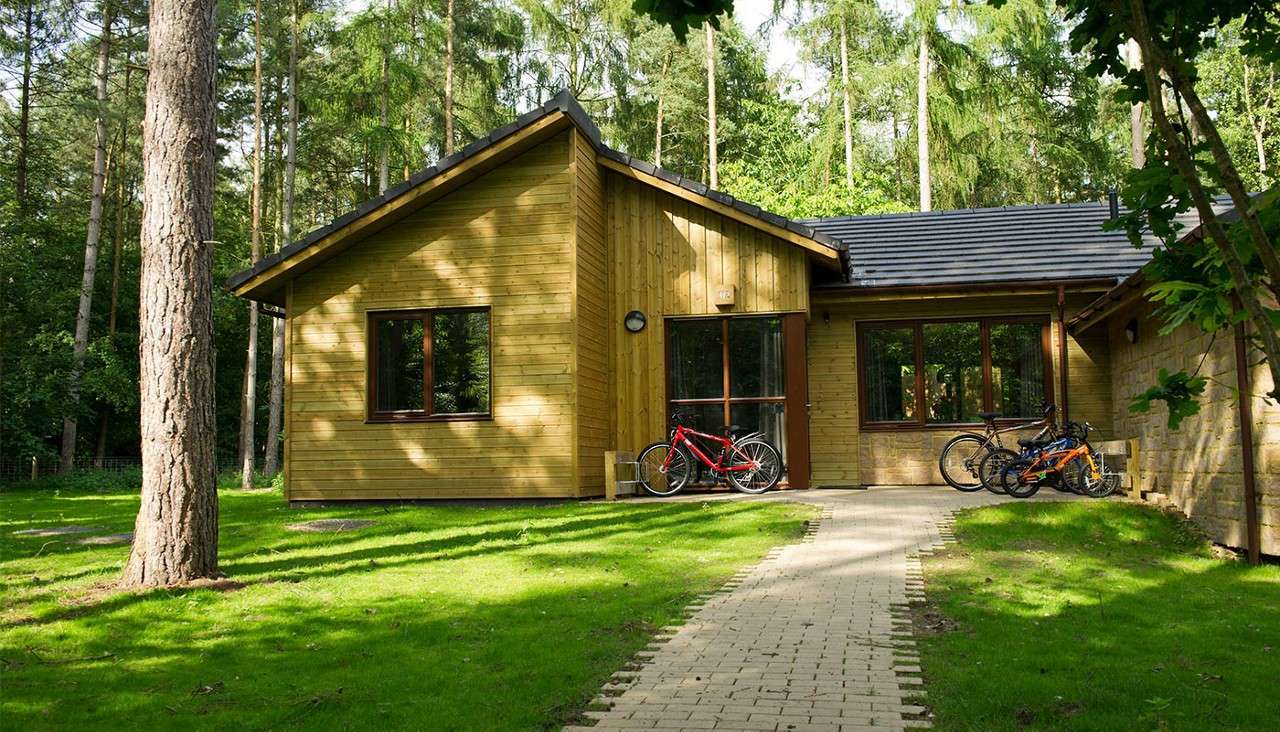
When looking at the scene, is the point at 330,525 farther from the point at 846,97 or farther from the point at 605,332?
the point at 846,97

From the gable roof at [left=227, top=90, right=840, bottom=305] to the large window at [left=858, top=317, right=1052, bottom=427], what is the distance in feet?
6.08

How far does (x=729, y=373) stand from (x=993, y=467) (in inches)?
134

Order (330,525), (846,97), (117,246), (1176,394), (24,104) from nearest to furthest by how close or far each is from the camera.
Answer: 1. (1176,394)
2. (330,525)
3. (24,104)
4. (846,97)
5. (117,246)

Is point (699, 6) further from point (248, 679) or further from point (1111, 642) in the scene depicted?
point (1111, 642)

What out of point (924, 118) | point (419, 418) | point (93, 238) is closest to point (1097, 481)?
point (419, 418)

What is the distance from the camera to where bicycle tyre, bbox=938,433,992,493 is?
39.1 ft

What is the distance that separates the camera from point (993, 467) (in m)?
11.7

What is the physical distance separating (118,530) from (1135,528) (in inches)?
380

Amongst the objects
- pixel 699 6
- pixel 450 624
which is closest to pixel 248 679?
pixel 450 624

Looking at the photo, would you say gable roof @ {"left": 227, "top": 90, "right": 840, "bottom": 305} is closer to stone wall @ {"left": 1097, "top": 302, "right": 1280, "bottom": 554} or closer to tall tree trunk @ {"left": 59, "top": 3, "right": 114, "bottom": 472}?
stone wall @ {"left": 1097, "top": 302, "right": 1280, "bottom": 554}

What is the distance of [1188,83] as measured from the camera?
2.39m

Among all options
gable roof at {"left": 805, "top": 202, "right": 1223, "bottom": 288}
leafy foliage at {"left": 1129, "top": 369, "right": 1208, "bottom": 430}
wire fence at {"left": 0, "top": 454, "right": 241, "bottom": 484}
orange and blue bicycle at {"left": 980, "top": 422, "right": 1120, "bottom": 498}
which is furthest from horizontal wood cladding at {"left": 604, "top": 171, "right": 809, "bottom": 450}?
wire fence at {"left": 0, "top": 454, "right": 241, "bottom": 484}

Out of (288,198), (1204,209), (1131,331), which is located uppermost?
(288,198)

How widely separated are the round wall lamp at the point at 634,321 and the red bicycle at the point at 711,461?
4.68ft
